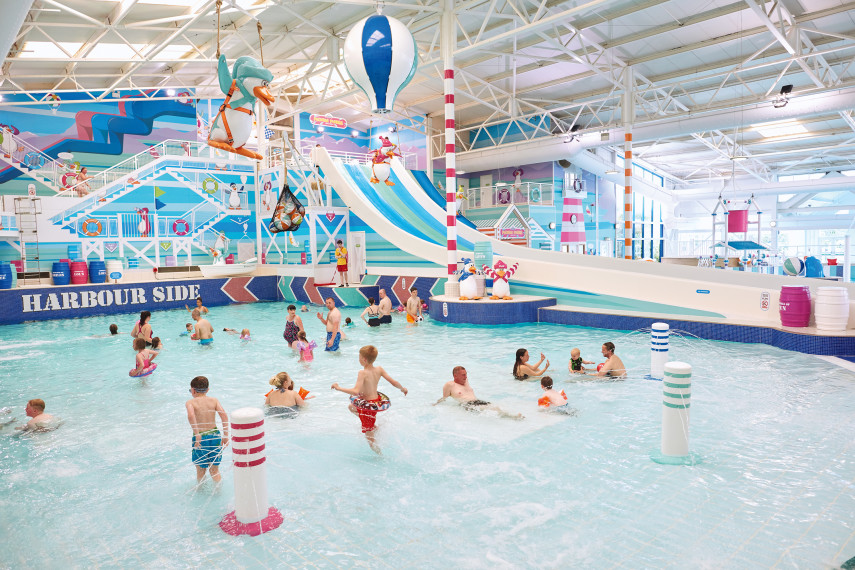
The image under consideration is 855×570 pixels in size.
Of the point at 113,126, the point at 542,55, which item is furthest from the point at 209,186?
the point at 542,55

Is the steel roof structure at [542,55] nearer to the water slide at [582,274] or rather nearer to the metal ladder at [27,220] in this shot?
the metal ladder at [27,220]

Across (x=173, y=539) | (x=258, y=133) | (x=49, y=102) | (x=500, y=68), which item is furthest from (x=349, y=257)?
(x=173, y=539)

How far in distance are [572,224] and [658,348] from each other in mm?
14810

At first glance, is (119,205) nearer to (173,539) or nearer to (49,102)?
(49,102)

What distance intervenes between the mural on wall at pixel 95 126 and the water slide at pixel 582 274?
6971mm

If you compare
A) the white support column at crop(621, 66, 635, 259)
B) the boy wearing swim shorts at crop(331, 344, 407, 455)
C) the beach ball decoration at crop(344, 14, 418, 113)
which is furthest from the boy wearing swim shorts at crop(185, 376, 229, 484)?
the white support column at crop(621, 66, 635, 259)

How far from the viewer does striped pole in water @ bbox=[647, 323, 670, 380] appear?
614cm

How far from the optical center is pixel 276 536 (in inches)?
127

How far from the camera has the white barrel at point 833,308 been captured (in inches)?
299

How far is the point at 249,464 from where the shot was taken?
3141 millimetres

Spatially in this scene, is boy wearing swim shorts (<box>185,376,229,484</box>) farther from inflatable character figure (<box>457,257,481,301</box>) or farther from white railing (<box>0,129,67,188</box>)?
white railing (<box>0,129,67,188</box>)

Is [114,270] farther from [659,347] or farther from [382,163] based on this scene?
[659,347]

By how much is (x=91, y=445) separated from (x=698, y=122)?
52.3ft

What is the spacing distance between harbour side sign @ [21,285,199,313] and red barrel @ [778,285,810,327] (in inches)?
562
